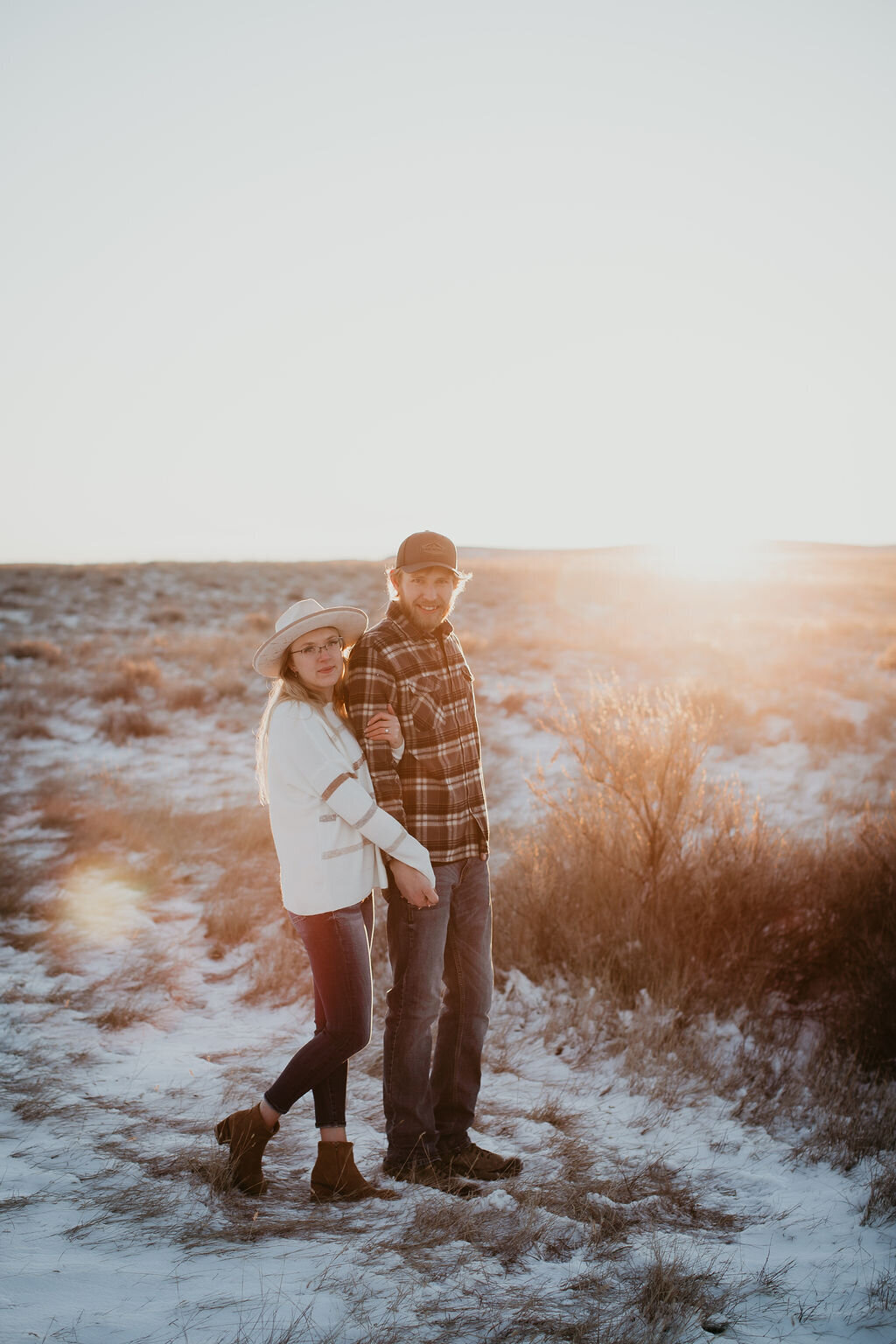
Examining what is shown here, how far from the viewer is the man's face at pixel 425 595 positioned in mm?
2975

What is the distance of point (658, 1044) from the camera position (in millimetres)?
3990

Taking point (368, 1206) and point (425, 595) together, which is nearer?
point (368, 1206)

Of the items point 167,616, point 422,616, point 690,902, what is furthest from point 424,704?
point 167,616

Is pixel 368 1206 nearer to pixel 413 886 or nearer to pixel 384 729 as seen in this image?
pixel 413 886

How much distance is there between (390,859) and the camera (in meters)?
2.85

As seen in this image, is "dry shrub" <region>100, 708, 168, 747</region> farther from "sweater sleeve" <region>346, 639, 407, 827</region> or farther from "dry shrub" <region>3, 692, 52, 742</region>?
"sweater sleeve" <region>346, 639, 407, 827</region>

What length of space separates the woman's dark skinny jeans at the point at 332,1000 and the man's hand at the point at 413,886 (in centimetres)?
18

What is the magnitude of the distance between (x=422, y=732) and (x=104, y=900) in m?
4.23

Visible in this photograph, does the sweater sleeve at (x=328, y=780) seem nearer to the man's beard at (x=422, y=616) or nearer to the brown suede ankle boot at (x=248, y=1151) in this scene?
the man's beard at (x=422, y=616)

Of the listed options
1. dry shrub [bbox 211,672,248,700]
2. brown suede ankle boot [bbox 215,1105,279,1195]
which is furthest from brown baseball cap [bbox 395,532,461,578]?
dry shrub [bbox 211,672,248,700]

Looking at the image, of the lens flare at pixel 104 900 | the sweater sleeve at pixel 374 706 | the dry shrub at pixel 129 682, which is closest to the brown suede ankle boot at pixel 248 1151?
the sweater sleeve at pixel 374 706

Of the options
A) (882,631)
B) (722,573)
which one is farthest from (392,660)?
(722,573)

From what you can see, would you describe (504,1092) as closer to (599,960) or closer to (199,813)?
(599,960)

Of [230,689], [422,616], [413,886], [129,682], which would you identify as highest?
[422,616]
